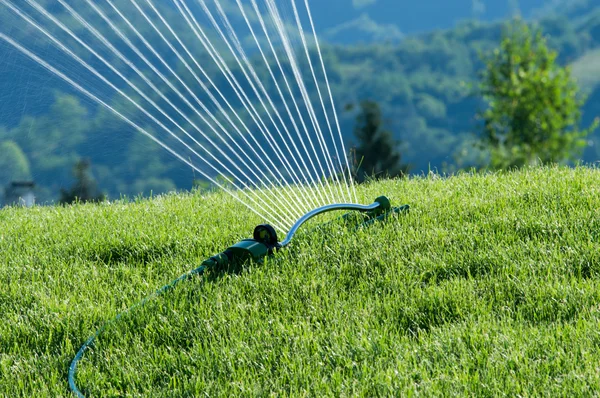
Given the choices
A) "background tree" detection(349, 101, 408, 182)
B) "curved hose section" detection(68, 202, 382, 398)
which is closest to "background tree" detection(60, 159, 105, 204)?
"curved hose section" detection(68, 202, 382, 398)

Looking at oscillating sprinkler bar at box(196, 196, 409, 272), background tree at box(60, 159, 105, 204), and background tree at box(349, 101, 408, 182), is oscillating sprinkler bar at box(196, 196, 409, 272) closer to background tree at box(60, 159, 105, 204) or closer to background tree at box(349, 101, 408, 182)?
background tree at box(60, 159, 105, 204)

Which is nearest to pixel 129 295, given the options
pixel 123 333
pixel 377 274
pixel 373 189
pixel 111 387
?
pixel 123 333

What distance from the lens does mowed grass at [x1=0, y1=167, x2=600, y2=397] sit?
2.55 metres

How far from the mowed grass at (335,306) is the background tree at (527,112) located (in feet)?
59.3

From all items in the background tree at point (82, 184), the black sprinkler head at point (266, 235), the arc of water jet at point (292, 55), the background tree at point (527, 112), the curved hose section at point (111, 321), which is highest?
the background tree at point (527, 112)

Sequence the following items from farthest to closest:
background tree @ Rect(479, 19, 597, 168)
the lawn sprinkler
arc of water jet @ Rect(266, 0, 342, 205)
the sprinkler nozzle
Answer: background tree @ Rect(479, 19, 597, 168)
arc of water jet @ Rect(266, 0, 342, 205)
the sprinkler nozzle
the lawn sprinkler

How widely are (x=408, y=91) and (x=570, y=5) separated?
286ft

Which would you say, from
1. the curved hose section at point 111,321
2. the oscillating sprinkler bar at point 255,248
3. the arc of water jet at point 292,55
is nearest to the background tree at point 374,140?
the arc of water jet at point 292,55

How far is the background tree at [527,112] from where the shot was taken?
21.6 metres

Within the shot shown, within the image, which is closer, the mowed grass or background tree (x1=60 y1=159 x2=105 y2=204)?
the mowed grass

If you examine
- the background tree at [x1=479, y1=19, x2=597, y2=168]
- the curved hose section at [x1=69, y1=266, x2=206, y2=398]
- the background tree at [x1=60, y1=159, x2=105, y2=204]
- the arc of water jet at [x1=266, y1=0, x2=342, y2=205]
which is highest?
the background tree at [x1=479, y1=19, x2=597, y2=168]

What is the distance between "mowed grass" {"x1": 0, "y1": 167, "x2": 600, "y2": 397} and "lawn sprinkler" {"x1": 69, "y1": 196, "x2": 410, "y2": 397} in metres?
0.05

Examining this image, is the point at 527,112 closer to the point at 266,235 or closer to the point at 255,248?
the point at 266,235

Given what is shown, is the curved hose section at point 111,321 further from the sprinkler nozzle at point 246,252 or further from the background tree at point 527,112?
the background tree at point 527,112
